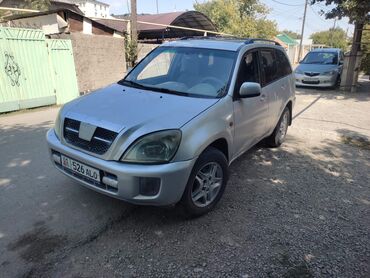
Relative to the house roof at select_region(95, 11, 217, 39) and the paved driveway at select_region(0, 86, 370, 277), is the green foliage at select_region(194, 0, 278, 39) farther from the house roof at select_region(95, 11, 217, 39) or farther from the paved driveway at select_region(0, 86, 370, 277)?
the paved driveway at select_region(0, 86, 370, 277)

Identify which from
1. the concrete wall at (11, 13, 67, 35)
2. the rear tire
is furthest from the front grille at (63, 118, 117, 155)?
the concrete wall at (11, 13, 67, 35)

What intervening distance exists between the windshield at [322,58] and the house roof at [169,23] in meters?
9.40

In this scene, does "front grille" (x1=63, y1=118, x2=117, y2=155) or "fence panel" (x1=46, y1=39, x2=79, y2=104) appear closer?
"front grille" (x1=63, y1=118, x2=117, y2=155)

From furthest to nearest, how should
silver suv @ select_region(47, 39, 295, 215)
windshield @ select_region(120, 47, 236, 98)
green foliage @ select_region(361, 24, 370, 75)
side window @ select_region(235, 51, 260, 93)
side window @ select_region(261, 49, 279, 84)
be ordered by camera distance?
green foliage @ select_region(361, 24, 370, 75)
side window @ select_region(261, 49, 279, 84)
side window @ select_region(235, 51, 260, 93)
windshield @ select_region(120, 47, 236, 98)
silver suv @ select_region(47, 39, 295, 215)

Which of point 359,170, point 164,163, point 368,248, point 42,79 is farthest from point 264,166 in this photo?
point 42,79

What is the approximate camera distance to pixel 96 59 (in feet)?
38.3

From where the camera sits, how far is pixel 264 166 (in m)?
5.28

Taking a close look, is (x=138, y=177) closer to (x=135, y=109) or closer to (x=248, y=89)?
(x=135, y=109)

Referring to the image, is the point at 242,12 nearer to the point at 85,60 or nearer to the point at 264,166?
the point at 85,60

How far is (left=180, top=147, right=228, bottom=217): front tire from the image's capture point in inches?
131

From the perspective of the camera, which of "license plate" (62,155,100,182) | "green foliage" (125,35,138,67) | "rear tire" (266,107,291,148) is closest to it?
"license plate" (62,155,100,182)

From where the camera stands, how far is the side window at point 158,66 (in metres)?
4.50

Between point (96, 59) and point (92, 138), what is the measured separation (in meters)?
9.25

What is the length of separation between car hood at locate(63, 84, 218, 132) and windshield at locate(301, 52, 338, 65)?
13.6 meters
